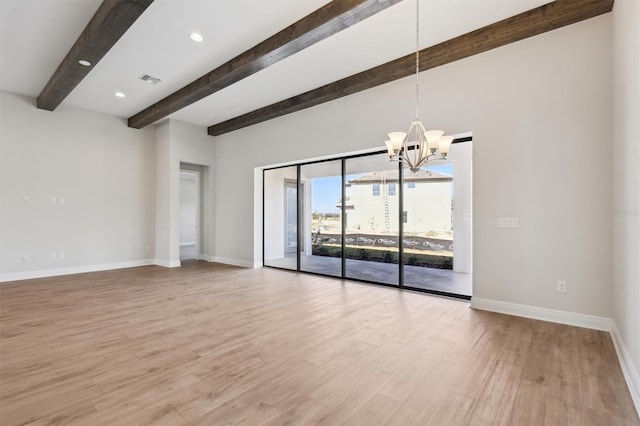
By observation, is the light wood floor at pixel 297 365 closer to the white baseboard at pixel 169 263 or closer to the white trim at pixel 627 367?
the white trim at pixel 627 367

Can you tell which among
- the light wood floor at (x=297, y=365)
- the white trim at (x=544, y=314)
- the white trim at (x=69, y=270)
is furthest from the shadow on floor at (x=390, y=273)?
the white trim at (x=69, y=270)

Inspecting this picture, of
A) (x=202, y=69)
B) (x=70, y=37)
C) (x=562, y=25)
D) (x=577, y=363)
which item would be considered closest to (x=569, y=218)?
(x=577, y=363)

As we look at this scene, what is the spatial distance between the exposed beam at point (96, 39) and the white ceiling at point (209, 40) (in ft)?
0.43

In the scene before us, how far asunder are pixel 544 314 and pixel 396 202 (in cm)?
270

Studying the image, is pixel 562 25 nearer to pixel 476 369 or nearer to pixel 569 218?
pixel 569 218

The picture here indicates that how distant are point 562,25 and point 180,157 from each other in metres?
7.59

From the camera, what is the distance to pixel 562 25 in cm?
353

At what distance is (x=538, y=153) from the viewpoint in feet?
12.2

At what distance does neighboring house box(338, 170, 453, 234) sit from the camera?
210 inches

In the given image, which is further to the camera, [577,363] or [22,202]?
[22,202]

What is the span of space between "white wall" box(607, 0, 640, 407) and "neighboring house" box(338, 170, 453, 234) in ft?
7.48

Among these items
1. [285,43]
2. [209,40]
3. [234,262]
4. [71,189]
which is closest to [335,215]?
[234,262]

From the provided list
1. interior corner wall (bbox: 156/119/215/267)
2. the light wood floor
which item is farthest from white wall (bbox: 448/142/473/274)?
interior corner wall (bbox: 156/119/215/267)

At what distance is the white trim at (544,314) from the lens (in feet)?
11.0
